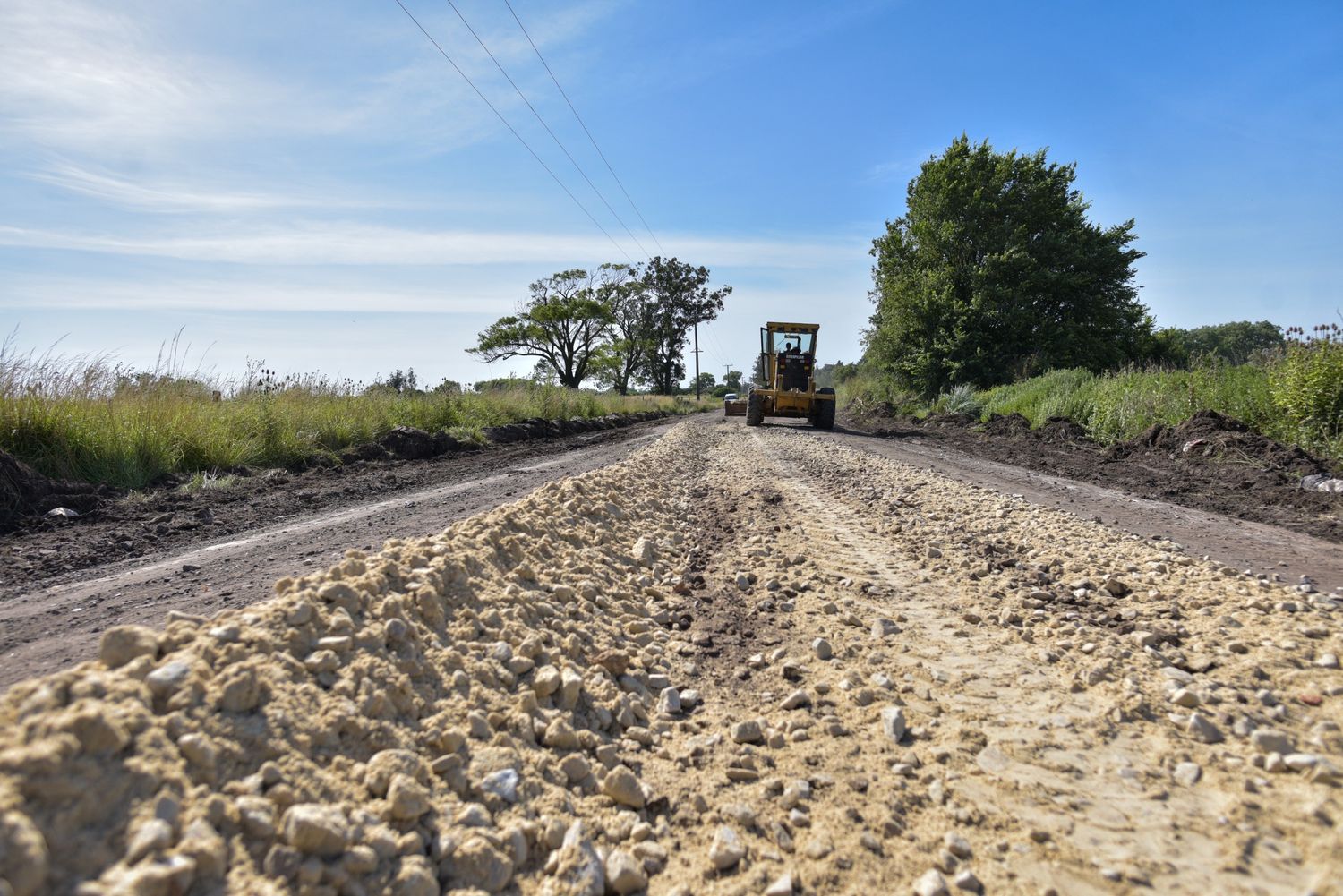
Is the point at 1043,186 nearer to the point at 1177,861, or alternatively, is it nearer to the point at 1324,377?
the point at 1324,377

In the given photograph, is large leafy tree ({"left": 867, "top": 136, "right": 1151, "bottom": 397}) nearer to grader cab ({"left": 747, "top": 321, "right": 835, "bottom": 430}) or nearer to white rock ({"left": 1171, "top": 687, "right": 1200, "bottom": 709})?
grader cab ({"left": 747, "top": 321, "right": 835, "bottom": 430})

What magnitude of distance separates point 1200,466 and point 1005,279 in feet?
63.7

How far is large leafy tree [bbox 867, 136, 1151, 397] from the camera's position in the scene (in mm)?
27406

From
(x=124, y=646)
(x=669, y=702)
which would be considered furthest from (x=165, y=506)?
(x=669, y=702)

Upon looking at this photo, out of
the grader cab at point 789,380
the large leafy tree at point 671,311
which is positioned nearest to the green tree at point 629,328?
the large leafy tree at point 671,311

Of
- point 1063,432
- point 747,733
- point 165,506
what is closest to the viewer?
point 747,733

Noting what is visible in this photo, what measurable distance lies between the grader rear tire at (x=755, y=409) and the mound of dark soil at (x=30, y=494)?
17344mm

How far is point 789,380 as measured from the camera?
2212cm

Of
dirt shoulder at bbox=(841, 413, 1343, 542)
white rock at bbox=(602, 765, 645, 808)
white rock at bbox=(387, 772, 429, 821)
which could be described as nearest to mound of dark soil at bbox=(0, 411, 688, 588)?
white rock at bbox=(387, 772, 429, 821)

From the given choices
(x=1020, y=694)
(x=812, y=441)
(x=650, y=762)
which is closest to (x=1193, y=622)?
(x=1020, y=694)

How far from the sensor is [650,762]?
8.77ft

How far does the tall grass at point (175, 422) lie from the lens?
7910 millimetres

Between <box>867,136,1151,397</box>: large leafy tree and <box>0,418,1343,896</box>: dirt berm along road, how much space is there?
25.2 meters

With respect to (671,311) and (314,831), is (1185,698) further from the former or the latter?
(671,311)
